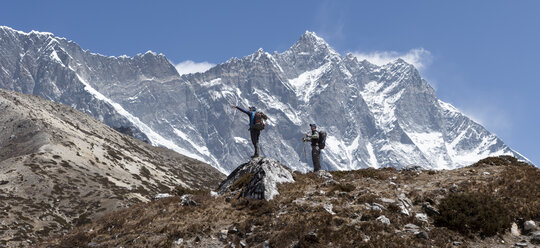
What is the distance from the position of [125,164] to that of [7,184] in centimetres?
6046

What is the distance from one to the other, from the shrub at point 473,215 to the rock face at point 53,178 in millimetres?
59691

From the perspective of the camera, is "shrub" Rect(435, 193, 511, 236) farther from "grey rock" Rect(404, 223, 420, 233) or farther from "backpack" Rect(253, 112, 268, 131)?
"backpack" Rect(253, 112, 268, 131)

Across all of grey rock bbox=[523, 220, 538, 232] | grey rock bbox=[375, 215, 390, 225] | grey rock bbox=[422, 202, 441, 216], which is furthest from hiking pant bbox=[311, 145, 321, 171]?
grey rock bbox=[523, 220, 538, 232]

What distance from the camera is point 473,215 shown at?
16.4 metres

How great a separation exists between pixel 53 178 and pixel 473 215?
318 ft

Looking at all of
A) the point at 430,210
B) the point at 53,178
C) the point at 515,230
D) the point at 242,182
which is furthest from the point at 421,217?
the point at 53,178

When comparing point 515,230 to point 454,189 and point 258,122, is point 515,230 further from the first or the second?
point 258,122

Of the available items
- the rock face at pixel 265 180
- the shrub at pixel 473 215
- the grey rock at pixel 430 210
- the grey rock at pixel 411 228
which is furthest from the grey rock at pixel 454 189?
the rock face at pixel 265 180

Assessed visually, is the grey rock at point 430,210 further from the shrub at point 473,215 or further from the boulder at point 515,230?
the boulder at point 515,230

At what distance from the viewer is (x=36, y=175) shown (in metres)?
94.1

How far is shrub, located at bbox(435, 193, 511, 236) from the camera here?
15711 mm

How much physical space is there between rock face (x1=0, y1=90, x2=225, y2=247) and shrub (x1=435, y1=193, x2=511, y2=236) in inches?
2350

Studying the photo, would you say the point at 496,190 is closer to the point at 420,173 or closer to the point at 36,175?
the point at 420,173

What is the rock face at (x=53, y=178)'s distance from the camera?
73.8 metres
